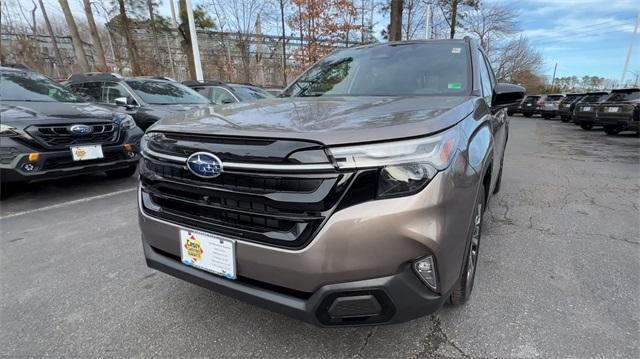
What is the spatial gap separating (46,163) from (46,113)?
64cm

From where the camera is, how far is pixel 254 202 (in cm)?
145

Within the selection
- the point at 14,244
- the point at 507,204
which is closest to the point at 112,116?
the point at 14,244

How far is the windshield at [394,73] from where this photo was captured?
2510mm

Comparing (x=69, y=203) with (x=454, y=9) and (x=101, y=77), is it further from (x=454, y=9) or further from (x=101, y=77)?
(x=454, y=9)

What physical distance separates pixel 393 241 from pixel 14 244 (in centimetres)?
352

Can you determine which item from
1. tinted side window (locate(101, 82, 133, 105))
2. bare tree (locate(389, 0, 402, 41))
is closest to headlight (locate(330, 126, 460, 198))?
tinted side window (locate(101, 82, 133, 105))

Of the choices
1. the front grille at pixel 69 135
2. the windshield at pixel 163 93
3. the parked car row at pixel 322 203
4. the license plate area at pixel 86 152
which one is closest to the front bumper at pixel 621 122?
the parked car row at pixel 322 203

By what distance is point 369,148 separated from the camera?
4.39 ft

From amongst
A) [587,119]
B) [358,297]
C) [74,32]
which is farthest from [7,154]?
[587,119]

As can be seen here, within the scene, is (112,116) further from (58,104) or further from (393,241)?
(393,241)

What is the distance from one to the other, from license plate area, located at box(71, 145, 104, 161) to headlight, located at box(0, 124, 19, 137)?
1.78ft

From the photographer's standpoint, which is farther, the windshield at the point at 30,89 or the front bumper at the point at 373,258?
the windshield at the point at 30,89

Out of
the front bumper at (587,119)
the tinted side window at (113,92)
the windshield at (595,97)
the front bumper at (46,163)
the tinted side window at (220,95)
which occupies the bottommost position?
the front bumper at (587,119)

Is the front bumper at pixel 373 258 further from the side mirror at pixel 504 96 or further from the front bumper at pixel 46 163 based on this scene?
the front bumper at pixel 46 163
